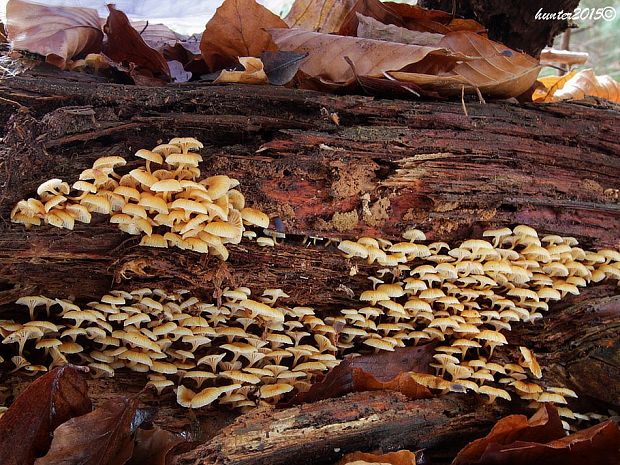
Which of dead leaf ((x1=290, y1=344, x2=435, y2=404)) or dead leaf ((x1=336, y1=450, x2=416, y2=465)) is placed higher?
dead leaf ((x1=290, y1=344, x2=435, y2=404))

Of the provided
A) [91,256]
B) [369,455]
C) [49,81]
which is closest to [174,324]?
[91,256]

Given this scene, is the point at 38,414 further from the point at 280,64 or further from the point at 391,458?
the point at 280,64

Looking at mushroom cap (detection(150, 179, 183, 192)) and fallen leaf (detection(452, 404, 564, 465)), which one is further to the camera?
fallen leaf (detection(452, 404, 564, 465))

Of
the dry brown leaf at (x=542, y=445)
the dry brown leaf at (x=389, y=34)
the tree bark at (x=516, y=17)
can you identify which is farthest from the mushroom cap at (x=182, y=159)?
the tree bark at (x=516, y=17)

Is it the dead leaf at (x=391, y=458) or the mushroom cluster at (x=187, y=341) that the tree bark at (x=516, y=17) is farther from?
the dead leaf at (x=391, y=458)

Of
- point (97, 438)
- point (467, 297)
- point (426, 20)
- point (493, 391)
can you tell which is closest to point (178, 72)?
point (426, 20)

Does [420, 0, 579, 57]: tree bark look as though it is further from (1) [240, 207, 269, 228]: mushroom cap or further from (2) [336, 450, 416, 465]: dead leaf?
(2) [336, 450, 416, 465]: dead leaf

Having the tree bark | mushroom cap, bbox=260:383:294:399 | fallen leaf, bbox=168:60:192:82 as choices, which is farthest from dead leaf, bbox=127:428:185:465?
the tree bark
